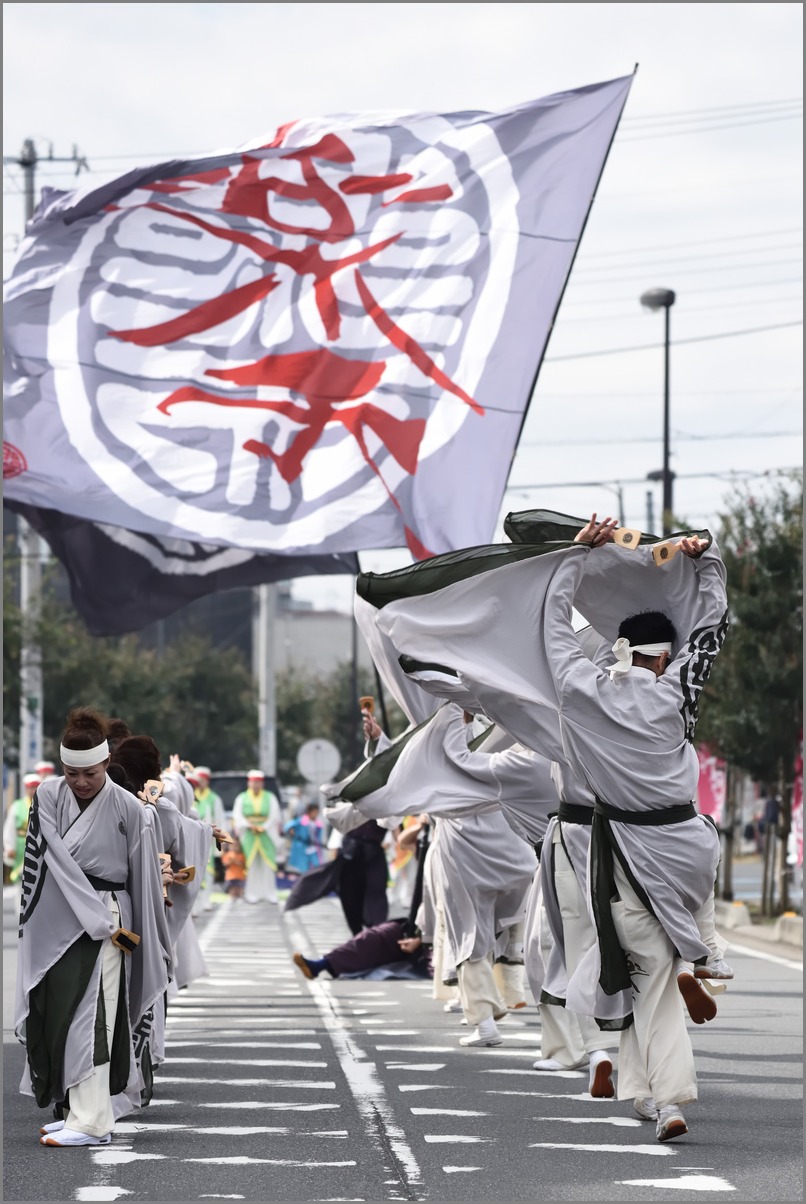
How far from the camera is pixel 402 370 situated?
17.2m

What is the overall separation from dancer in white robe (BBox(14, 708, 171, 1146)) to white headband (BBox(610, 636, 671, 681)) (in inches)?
82.6

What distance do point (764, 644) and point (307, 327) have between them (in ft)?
35.5

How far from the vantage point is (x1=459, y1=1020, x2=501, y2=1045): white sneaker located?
43.7 feet

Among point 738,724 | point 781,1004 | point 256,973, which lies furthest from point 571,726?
point 738,724

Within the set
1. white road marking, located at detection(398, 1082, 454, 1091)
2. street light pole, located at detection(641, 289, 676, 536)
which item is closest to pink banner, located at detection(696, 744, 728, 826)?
street light pole, located at detection(641, 289, 676, 536)

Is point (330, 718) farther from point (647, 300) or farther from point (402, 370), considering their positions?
point (402, 370)

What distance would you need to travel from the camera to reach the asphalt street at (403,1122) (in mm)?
7988

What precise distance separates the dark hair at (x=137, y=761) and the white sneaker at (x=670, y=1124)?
3054 millimetres

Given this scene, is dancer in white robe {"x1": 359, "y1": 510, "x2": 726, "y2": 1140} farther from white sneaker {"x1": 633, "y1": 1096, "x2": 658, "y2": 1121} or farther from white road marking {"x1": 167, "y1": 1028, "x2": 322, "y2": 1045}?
white road marking {"x1": 167, "y1": 1028, "x2": 322, "y2": 1045}

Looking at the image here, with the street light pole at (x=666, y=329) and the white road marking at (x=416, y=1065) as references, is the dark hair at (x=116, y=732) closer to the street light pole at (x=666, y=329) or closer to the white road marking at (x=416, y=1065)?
the white road marking at (x=416, y=1065)

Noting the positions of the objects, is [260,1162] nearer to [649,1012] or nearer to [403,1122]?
[403,1122]

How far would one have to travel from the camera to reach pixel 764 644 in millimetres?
26922

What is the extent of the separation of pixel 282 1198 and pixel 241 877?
28.0 metres

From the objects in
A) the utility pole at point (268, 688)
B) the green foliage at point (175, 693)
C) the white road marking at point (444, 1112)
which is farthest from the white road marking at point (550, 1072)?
the utility pole at point (268, 688)
